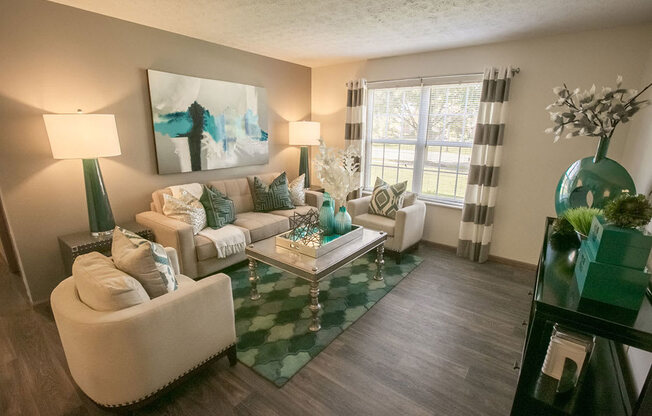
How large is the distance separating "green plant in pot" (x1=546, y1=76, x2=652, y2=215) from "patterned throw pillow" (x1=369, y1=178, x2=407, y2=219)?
2.05 meters

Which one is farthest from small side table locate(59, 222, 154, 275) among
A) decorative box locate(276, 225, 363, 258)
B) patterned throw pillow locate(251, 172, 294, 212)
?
patterned throw pillow locate(251, 172, 294, 212)

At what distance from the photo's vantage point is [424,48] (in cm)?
365

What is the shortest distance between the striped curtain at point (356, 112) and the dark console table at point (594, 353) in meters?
3.20

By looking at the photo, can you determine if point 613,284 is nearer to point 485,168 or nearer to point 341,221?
point 341,221

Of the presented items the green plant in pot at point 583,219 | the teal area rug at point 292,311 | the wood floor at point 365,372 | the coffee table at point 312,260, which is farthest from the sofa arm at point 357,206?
the green plant in pot at point 583,219

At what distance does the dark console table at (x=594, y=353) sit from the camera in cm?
102

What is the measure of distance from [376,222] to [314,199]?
1.04 m

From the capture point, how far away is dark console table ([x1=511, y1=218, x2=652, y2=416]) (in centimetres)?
102

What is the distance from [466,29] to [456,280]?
2.49m

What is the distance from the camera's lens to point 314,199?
4332mm

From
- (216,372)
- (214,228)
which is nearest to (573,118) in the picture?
(216,372)

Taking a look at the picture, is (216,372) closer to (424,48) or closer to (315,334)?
(315,334)

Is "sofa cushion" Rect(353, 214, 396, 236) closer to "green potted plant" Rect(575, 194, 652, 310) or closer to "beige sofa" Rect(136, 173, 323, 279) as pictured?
"beige sofa" Rect(136, 173, 323, 279)

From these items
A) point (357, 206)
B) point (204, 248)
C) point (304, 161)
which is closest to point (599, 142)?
point (357, 206)
